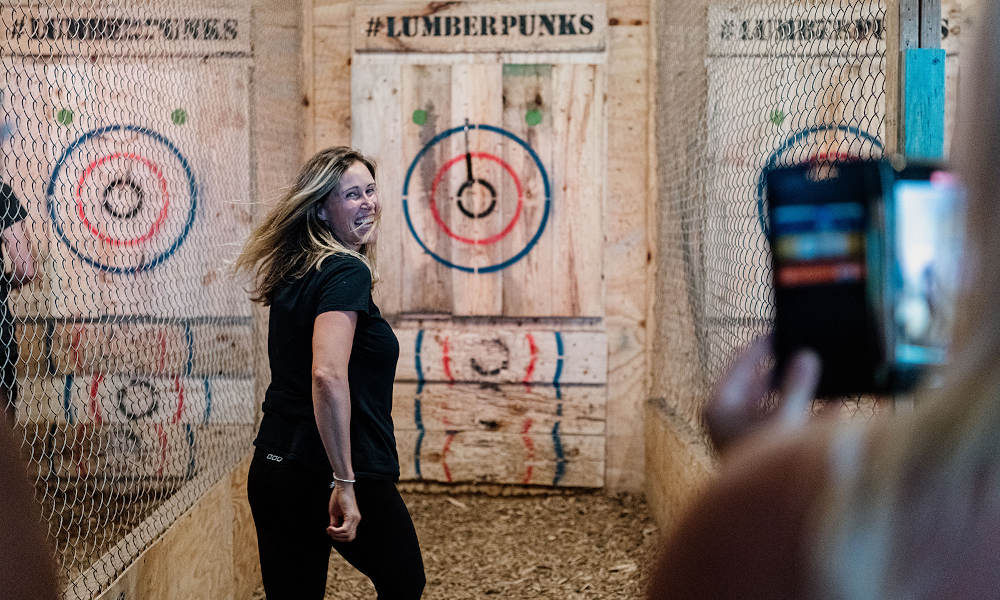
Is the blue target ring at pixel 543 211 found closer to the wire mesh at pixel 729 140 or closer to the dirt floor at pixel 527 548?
the wire mesh at pixel 729 140

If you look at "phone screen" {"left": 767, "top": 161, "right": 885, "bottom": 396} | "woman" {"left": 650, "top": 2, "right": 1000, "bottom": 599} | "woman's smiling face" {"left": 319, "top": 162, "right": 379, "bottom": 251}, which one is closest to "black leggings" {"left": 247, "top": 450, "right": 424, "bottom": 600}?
"woman's smiling face" {"left": 319, "top": 162, "right": 379, "bottom": 251}

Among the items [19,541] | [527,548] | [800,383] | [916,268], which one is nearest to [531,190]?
[527,548]

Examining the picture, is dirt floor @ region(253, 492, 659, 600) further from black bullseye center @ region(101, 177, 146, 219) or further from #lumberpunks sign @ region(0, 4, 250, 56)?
#lumberpunks sign @ region(0, 4, 250, 56)

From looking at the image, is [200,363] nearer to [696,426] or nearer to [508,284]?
[508,284]

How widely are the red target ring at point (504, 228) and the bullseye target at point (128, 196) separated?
1310mm

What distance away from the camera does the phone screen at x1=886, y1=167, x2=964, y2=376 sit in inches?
31.8

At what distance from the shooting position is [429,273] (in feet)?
14.3

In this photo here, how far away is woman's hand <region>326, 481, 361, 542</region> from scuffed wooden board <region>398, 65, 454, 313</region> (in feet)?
7.78

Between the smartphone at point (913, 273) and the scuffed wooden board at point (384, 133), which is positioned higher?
the scuffed wooden board at point (384, 133)

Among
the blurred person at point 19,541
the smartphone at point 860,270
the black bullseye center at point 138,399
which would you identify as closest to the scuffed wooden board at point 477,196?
the black bullseye center at point 138,399

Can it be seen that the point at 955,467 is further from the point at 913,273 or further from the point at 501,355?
the point at 501,355

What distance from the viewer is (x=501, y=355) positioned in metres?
4.33

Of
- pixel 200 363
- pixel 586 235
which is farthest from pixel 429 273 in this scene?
pixel 200 363

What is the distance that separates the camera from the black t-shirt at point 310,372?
6.68ft
